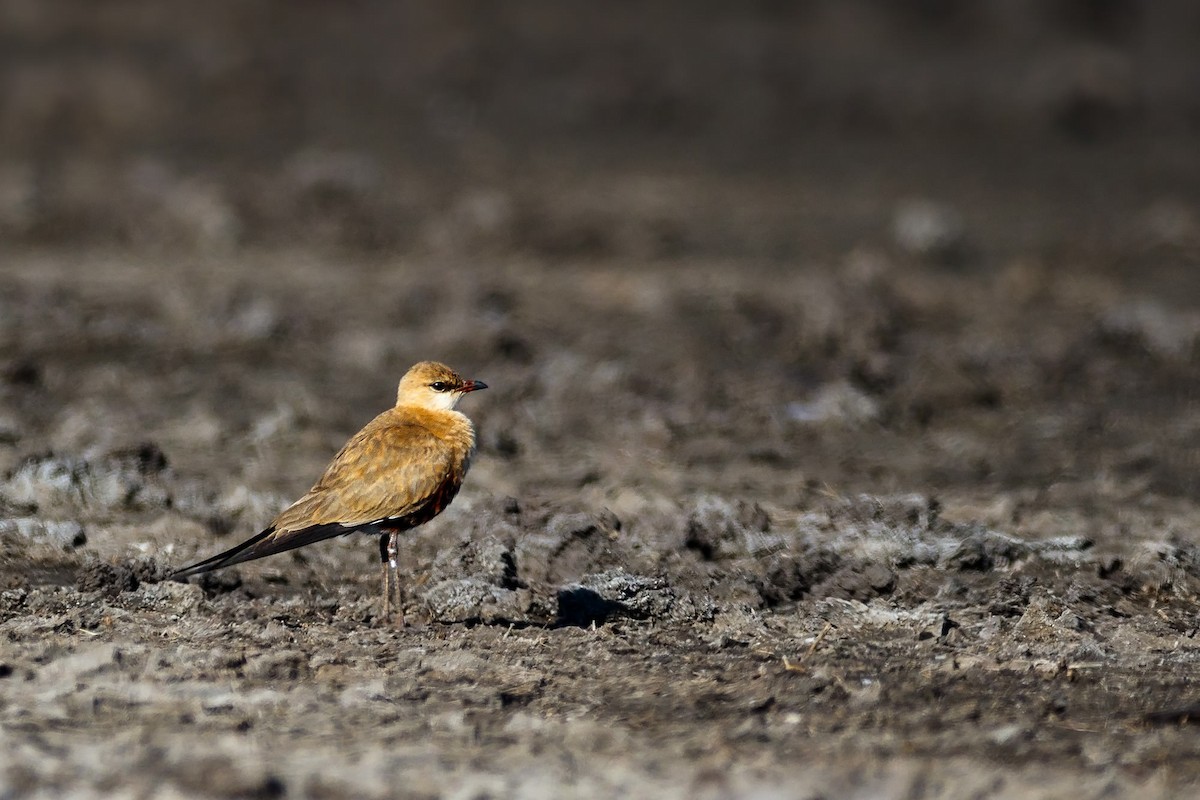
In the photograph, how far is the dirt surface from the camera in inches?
215

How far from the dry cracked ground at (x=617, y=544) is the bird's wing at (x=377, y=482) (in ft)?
1.36

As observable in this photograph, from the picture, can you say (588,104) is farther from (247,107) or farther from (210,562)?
(210,562)

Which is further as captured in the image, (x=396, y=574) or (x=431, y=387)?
(x=431, y=387)

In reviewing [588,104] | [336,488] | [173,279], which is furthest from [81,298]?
[588,104]

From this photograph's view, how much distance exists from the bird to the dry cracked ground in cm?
32

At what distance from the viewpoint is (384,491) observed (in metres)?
6.86

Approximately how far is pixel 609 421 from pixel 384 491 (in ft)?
12.1

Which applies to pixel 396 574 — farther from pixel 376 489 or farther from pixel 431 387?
pixel 431 387

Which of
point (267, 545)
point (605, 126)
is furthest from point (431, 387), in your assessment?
point (605, 126)

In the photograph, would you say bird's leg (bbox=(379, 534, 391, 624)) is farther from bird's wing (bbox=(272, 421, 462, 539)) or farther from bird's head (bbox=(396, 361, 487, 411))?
bird's head (bbox=(396, 361, 487, 411))

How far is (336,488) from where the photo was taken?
6887 millimetres

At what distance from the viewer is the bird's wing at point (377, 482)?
22.3 feet

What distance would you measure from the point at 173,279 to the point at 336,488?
726 cm

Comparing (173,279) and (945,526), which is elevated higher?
(173,279)
